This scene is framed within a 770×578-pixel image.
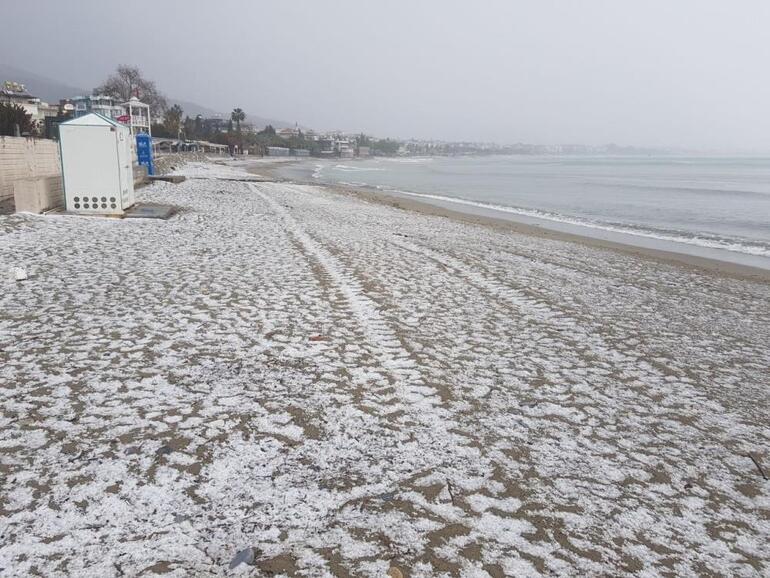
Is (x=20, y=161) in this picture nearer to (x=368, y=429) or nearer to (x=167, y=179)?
(x=167, y=179)

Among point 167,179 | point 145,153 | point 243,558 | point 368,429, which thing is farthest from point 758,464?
point 145,153

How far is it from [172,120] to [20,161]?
113942 millimetres

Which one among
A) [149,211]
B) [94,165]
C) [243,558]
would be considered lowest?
[243,558]

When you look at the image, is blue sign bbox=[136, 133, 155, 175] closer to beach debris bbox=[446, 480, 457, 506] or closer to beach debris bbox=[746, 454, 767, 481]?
beach debris bbox=[446, 480, 457, 506]

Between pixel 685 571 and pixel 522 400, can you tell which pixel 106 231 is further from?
pixel 685 571

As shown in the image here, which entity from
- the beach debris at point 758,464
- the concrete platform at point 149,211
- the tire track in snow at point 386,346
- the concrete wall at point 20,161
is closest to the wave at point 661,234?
the tire track in snow at point 386,346

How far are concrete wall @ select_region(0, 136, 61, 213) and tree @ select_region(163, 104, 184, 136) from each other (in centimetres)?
10235

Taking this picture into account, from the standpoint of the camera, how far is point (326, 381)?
4.66 meters

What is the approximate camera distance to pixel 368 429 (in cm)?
387

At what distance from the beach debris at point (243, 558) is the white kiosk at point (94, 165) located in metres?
12.8

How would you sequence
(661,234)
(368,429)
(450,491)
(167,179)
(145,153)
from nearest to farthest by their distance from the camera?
(450,491) → (368,429) → (661,234) → (145,153) → (167,179)

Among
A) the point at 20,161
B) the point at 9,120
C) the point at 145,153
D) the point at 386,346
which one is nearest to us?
the point at 386,346

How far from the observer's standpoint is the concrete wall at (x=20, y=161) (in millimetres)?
15555

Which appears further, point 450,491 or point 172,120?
point 172,120
